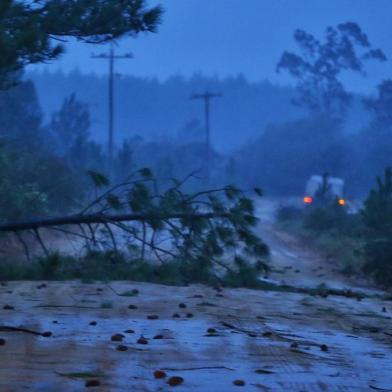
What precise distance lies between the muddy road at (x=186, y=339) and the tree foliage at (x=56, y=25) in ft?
9.51

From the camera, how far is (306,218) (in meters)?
39.9

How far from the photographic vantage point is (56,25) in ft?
38.7

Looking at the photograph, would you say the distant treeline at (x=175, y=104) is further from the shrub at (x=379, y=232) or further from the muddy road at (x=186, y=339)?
the muddy road at (x=186, y=339)

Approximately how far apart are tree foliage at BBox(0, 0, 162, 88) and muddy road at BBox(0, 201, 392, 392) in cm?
290

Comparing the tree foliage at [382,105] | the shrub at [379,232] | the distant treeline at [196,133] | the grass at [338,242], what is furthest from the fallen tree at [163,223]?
the tree foliage at [382,105]

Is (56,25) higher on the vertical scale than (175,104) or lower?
lower

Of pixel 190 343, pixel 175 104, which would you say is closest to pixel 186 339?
pixel 190 343

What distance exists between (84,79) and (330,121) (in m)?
53.3

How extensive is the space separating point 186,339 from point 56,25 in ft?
15.4

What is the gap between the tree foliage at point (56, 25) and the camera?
1048cm

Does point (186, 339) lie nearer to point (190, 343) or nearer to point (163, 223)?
point (190, 343)

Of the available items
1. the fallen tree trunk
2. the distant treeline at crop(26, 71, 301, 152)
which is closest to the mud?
the fallen tree trunk

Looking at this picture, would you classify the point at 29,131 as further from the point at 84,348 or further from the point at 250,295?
the point at 84,348

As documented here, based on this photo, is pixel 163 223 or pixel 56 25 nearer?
pixel 56 25
